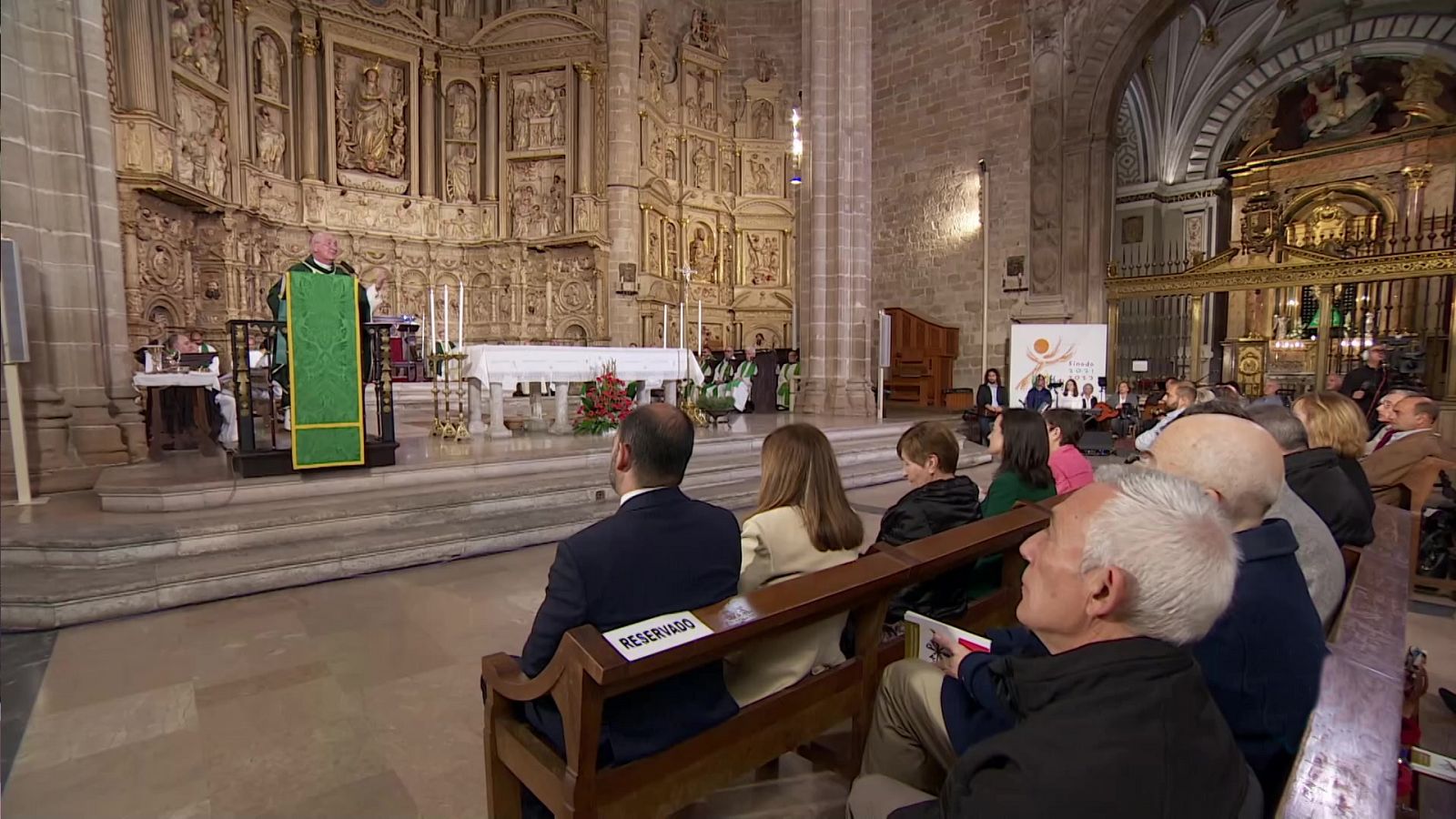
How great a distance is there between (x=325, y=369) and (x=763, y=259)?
12.3m

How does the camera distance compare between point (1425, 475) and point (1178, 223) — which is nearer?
point (1425, 475)

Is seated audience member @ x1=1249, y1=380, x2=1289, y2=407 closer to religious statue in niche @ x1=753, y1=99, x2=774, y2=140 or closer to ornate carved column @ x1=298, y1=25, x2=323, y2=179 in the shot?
religious statue in niche @ x1=753, y1=99, x2=774, y2=140

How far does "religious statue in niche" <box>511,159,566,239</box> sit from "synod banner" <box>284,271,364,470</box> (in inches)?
355

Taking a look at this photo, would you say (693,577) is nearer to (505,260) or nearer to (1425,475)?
(1425,475)

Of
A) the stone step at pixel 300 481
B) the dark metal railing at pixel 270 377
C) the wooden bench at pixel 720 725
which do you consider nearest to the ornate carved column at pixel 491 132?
the dark metal railing at pixel 270 377

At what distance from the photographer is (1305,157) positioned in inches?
629

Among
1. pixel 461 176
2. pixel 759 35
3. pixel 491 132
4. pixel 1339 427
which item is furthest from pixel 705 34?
pixel 1339 427

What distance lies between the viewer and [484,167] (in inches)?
546

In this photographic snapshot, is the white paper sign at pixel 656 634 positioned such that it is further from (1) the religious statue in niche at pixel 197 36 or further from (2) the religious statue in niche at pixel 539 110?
(2) the religious statue in niche at pixel 539 110

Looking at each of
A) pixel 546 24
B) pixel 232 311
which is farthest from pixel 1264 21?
pixel 232 311

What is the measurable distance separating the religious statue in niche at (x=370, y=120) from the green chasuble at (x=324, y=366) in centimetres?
902

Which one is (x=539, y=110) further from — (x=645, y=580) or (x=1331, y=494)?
(x=645, y=580)

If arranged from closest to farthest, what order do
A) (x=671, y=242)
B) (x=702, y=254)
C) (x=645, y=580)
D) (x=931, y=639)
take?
1. (x=645, y=580)
2. (x=931, y=639)
3. (x=671, y=242)
4. (x=702, y=254)

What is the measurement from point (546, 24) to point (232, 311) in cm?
747
